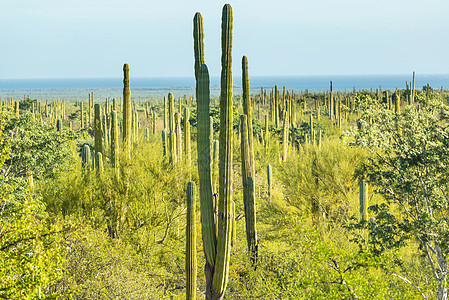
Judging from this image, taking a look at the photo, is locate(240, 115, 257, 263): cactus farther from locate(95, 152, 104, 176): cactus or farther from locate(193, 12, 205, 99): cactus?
locate(95, 152, 104, 176): cactus

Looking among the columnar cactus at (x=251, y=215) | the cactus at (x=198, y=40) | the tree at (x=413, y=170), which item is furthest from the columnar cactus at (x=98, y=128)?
the tree at (x=413, y=170)

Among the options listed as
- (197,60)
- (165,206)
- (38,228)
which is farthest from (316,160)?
(38,228)

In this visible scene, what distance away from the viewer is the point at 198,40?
9508 mm

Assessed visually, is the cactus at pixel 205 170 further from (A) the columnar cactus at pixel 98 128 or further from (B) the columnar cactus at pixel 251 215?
(A) the columnar cactus at pixel 98 128

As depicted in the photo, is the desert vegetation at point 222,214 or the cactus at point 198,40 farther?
the cactus at point 198,40

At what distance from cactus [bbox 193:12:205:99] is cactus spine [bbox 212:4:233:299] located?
64 centimetres

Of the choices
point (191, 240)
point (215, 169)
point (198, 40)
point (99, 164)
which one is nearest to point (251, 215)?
point (191, 240)

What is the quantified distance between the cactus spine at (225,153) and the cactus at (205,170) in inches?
6.2

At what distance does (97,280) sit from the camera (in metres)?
10.2

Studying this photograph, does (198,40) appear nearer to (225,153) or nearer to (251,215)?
(225,153)

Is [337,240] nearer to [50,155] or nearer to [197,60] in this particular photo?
[197,60]

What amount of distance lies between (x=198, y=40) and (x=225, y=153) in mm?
2389

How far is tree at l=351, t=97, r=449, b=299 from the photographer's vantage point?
9203mm

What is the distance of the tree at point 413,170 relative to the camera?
30.2 ft
